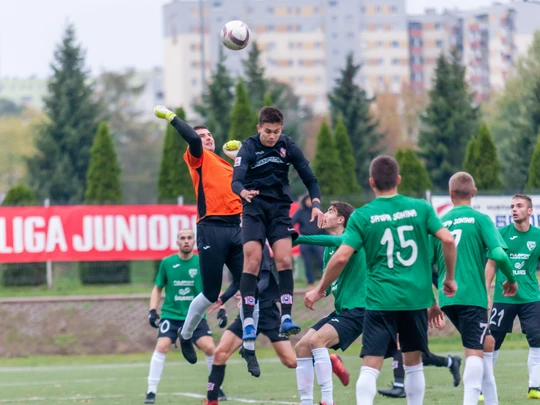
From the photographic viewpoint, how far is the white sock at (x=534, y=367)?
12.5m

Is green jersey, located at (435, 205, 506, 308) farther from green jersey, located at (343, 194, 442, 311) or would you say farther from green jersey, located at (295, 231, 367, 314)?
green jersey, located at (295, 231, 367, 314)

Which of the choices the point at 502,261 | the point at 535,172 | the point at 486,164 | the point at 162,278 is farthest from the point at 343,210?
the point at 486,164

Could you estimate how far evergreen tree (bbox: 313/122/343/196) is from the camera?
3089 centimetres

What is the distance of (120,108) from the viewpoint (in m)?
106

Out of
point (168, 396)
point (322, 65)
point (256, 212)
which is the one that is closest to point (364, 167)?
point (168, 396)

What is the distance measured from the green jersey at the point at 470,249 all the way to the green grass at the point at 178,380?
2.50m

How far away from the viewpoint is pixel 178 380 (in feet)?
56.4

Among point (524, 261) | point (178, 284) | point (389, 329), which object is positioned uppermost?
point (524, 261)

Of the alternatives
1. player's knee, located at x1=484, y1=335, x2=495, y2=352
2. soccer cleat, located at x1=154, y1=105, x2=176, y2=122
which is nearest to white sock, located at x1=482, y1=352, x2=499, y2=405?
player's knee, located at x1=484, y1=335, x2=495, y2=352

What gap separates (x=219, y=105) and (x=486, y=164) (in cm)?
2001

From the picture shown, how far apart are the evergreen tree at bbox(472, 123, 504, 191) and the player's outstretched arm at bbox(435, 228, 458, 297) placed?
20921 millimetres

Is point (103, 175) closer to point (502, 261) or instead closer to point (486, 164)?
point (486, 164)

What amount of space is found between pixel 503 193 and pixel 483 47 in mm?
140883

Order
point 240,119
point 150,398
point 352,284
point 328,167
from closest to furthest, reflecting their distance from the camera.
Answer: point 352,284
point 150,398
point 328,167
point 240,119
